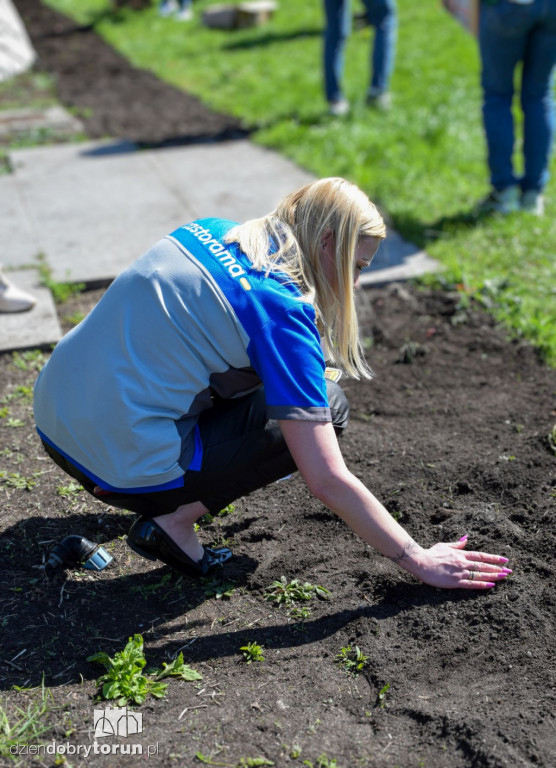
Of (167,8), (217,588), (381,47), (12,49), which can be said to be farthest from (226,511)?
(167,8)

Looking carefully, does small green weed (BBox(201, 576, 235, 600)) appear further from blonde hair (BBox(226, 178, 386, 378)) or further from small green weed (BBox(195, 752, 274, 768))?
blonde hair (BBox(226, 178, 386, 378))

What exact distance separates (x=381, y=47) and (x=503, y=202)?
2.65 m

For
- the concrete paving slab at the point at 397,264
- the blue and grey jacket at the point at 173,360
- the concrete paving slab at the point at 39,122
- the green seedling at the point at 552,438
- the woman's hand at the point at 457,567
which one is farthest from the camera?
the concrete paving slab at the point at 39,122

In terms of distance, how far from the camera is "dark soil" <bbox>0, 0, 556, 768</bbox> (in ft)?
7.10

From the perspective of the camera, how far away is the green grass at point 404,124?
190 inches

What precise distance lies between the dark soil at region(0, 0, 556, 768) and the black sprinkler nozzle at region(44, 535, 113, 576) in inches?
1.4

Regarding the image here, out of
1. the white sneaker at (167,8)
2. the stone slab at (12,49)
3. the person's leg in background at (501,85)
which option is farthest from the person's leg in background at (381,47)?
the white sneaker at (167,8)

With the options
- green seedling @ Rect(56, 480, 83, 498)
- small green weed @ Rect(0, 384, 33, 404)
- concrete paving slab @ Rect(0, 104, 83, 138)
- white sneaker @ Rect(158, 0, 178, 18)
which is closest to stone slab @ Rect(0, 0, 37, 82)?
concrete paving slab @ Rect(0, 104, 83, 138)

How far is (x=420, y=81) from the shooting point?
8.42 m

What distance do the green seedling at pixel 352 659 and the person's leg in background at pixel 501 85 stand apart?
145 inches

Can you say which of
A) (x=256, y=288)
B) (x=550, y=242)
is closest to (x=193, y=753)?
(x=256, y=288)

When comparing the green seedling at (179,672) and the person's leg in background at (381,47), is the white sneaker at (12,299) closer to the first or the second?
the green seedling at (179,672)

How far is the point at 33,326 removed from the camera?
418cm

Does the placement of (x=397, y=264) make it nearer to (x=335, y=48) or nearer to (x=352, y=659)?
(x=352, y=659)
